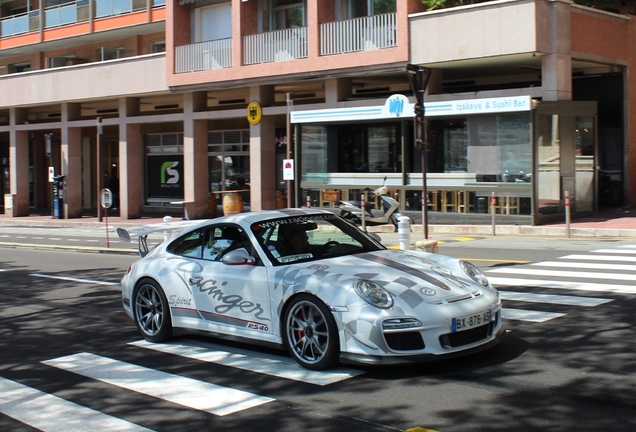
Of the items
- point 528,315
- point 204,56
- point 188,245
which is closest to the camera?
point 188,245

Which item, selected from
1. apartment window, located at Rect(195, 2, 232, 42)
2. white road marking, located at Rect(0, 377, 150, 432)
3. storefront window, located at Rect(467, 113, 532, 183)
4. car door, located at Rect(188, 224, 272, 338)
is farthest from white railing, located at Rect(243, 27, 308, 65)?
white road marking, located at Rect(0, 377, 150, 432)

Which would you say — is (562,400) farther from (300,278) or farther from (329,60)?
(329,60)

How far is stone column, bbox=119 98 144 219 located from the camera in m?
34.7

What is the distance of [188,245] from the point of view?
28.2ft

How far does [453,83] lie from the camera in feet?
93.4

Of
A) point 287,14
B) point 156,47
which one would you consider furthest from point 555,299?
point 156,47

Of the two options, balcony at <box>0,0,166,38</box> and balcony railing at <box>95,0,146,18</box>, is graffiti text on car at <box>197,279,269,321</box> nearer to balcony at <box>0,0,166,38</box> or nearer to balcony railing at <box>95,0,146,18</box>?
balcony at <box>0,0,166,38</box>

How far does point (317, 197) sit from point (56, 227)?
1291cm

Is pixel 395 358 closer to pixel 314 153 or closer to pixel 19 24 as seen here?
pixel 314 153

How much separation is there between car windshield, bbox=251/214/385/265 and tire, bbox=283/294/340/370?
66 centimetres

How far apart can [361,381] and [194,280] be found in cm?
239

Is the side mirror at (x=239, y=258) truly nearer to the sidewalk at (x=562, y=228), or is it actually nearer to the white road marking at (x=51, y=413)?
the white road marking at (x=51, y=413)

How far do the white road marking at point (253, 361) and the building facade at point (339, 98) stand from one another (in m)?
15.5

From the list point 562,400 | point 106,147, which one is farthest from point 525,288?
point 106,147
